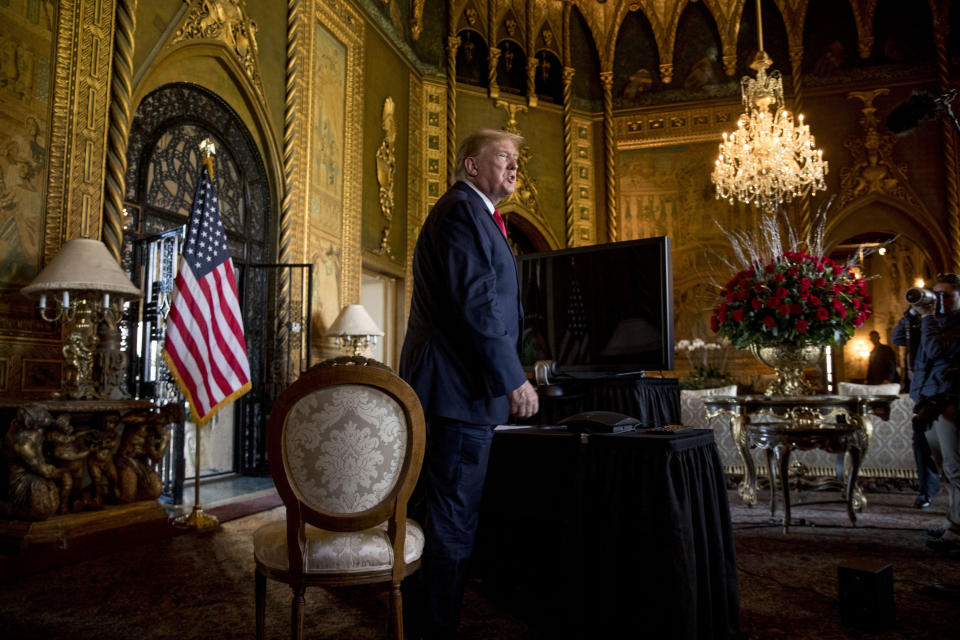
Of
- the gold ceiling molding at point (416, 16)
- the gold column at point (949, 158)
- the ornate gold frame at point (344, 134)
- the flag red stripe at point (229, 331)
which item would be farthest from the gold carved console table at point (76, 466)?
the gold column at point (949, 158)

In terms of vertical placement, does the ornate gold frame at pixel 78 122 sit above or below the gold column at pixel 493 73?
below

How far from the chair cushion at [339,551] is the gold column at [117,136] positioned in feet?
11.4

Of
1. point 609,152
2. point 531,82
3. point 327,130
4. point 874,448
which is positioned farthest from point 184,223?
point 609,152

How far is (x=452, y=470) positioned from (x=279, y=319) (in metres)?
5.04

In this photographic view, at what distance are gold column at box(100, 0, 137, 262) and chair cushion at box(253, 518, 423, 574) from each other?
3.47 m

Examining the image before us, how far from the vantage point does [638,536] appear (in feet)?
5.92

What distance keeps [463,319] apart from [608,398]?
1.36 m

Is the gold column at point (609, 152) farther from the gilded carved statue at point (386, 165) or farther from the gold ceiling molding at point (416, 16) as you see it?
the gilded carved statue at point (386, 165)

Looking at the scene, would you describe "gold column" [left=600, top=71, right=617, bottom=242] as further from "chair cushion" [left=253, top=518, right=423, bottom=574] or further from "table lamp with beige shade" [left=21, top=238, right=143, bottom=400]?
"chair cushion" [left=253, top=518, right=423, bottom=574]

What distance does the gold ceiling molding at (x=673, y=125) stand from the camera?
10.4 meters

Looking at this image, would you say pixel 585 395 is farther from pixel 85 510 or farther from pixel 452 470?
pixel 85 510

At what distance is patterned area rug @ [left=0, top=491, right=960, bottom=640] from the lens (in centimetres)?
221

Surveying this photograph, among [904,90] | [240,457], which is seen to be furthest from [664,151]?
[240,457]

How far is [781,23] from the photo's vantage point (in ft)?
34.0
